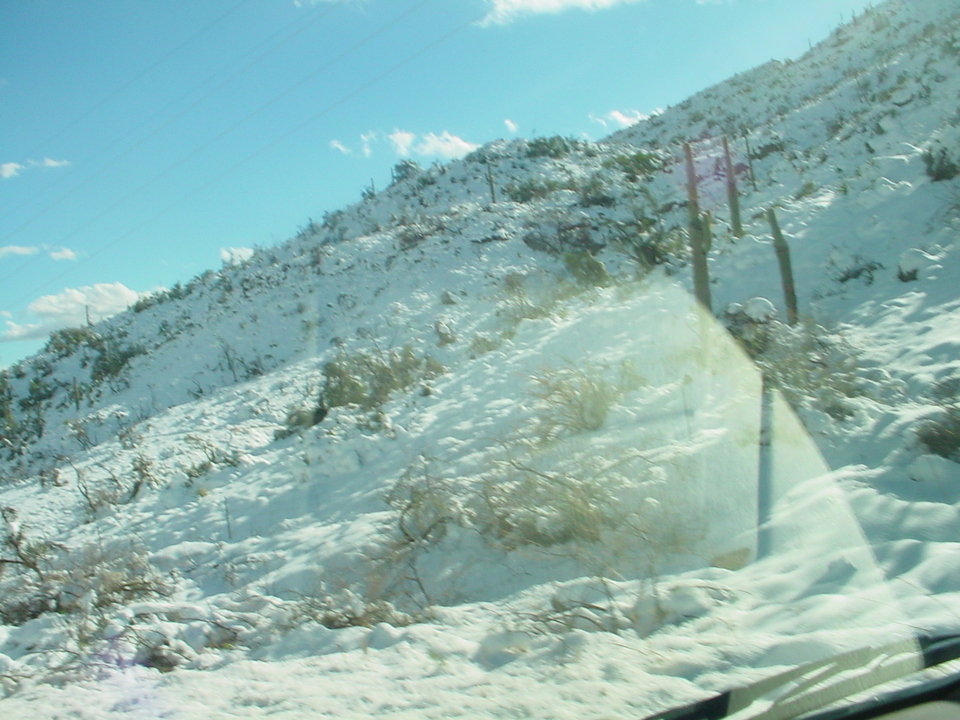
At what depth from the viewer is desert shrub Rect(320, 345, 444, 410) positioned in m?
10.6

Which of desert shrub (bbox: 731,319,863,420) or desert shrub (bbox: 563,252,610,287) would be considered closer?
desert shrub (bbox: 731,319,863,420)

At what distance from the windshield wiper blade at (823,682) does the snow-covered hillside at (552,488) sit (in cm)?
37

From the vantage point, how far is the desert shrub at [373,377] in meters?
10.6

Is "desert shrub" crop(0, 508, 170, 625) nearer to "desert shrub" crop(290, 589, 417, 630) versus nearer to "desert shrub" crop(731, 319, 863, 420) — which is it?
"desert shrub" crop(290, 589, 417, 630)

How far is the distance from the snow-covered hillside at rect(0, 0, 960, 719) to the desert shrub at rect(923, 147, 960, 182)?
70mm

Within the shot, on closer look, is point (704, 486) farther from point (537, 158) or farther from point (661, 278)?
point (537, 158)

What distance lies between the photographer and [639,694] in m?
3.12

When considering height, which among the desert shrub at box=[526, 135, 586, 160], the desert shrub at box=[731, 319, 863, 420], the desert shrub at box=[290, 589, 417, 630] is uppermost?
the desert shrub at box=[526, 135, 586, 160]

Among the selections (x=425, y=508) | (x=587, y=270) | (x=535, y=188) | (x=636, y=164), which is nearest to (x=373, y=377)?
(x=425, y=508)

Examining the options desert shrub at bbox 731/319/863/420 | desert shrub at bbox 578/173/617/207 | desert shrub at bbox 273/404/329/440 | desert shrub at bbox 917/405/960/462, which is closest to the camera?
desert shrub at bbox 917/405/960/462

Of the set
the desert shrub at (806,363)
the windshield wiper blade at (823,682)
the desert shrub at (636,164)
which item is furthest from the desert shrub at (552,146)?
the windshield wiper blade at (823,682)

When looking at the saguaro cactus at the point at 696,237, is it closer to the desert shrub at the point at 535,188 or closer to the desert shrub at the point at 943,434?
the desert shrub at the point at 943,434

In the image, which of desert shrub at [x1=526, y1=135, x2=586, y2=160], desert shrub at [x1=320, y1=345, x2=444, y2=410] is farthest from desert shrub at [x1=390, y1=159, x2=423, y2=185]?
desert shrub at [x1=320, y1=345, x2=444, y2=410]

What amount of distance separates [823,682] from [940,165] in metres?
11.1
